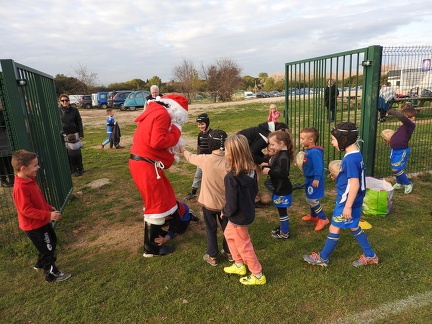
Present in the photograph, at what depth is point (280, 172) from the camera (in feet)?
12.3

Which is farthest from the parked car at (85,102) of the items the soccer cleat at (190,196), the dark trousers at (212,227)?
the dark trousers at (212,227)

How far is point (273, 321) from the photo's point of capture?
2.65 meters

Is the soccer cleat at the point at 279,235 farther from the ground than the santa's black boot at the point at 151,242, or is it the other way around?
the santa's black boot at the point at 151,242

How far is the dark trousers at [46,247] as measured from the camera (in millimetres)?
3276

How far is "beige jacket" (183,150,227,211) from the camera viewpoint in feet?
10.5

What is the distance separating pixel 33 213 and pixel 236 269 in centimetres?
206

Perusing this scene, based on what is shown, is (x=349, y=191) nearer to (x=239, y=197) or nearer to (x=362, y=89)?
(x=239, y=197)

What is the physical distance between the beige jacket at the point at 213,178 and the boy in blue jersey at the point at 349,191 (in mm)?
1147

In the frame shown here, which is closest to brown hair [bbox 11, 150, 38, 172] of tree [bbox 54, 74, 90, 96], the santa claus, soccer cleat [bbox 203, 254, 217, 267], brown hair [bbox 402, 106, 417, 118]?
the santa claus

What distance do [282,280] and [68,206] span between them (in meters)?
3.96

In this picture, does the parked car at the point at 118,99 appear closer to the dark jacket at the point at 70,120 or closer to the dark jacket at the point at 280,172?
the dark jacket at the point at 70,120

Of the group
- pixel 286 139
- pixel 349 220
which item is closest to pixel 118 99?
pixel 286 139

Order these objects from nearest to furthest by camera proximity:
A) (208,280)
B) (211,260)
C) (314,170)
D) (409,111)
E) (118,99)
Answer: (208,280) → (211,260) → (314,170) → (409,111) → (118,99)

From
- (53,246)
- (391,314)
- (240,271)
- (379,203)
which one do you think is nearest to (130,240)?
(53,246)
